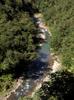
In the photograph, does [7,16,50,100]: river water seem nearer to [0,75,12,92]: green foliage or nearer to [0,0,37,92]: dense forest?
[0,75,12,92]: green foliage

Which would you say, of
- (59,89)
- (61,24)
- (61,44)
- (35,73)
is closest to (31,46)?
(61,44)

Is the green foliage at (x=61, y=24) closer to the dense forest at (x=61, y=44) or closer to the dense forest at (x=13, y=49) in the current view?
the dense forest at (x=61, y=44)

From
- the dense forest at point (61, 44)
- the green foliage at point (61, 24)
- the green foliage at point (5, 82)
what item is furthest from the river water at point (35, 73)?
the green foliage at point (61, 24)

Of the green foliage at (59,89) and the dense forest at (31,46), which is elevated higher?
the green foliage at (59,89)

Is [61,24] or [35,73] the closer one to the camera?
[35,73]

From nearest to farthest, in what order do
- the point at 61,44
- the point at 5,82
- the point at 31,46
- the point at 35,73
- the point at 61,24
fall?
the point at 5,82 < the point at 35,73 < the point at 31,46 < the point at 61,44 < the point at 61,24

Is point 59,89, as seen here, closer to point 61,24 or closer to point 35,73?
point 35,73

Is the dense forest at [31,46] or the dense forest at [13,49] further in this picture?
the dense forest at [13,49]
